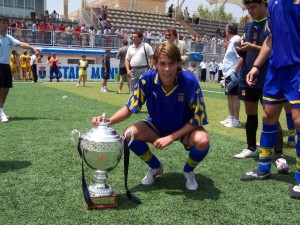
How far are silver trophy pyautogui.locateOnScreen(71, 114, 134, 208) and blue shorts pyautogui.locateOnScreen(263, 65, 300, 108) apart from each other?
1.31 meters

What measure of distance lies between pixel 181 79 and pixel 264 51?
1.00 meters

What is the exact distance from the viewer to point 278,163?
12.0 ft

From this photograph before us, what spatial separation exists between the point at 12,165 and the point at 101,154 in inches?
61.8

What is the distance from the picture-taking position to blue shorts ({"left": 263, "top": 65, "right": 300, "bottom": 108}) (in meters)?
2.93

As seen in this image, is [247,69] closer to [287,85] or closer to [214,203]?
[287,85]

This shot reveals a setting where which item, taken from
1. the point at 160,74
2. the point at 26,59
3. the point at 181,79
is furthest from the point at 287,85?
the point at 26,59

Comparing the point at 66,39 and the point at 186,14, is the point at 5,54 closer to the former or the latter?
the point at 66,39

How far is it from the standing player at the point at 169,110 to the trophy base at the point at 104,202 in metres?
0.54

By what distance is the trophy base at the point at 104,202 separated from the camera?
2640 mm

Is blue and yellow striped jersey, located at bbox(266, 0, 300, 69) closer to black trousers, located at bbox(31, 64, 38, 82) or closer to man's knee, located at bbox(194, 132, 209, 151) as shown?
man's knee, located at bbox(194, 132, 209, 151)

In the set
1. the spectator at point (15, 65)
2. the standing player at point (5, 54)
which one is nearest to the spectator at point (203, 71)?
the spectator at point (15, 65)

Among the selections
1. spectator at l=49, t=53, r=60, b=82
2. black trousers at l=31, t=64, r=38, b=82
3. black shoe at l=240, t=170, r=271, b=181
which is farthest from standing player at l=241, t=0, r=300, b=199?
spectator at l=49, t=53, r=60, b=82

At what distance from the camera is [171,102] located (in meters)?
3.02

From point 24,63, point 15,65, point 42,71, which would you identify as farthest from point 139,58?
point 15,65
